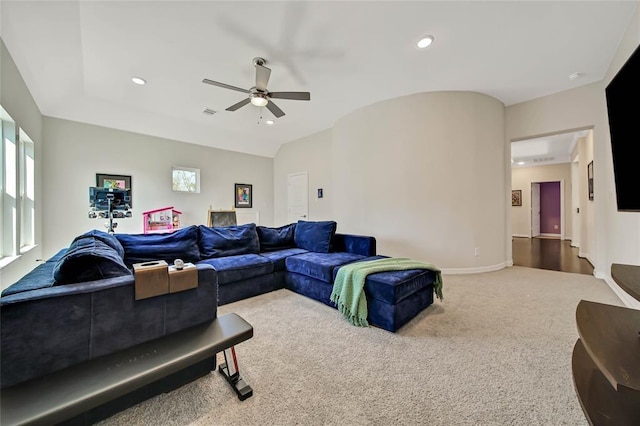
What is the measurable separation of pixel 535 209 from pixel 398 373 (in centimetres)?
1034

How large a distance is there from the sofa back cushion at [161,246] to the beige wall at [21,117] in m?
0.87

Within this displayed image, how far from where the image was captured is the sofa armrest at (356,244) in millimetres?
3320

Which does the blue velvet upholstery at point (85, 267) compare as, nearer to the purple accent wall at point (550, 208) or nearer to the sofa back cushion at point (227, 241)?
the sofa back cushion at point (227, 241)

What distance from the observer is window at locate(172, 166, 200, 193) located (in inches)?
209

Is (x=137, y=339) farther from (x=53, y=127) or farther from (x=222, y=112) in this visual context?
(x=53, y=127)

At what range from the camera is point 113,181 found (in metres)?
4.55

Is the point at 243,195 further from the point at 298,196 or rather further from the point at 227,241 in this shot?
the point at 227,241

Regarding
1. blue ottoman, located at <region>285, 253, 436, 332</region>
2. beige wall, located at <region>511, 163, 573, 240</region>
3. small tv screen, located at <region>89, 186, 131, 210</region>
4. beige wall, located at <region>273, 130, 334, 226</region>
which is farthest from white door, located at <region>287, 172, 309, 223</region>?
beige wall, located at <region>511, 163, 573, 240</region>

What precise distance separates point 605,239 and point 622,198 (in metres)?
3.07

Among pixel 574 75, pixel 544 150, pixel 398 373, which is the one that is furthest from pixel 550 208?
pixel 398 373

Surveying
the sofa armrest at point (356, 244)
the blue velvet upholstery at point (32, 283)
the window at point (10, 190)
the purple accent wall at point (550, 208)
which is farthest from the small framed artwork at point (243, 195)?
the purple accent wall at point (550, 208)

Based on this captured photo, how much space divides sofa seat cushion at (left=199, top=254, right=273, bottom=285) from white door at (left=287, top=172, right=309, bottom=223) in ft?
9.93

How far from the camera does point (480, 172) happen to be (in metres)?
3.96

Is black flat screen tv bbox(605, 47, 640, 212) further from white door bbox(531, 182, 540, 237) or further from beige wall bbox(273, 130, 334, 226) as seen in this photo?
white door bbox(531, 182, 540, 237)
